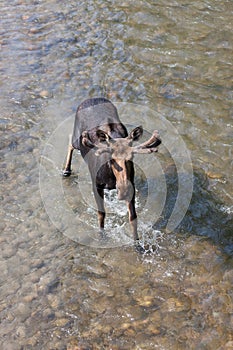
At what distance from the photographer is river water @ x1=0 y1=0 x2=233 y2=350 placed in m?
5.76

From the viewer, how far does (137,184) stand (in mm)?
7875

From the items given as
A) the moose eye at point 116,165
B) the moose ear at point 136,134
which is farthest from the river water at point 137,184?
the moose ear at point 136,134

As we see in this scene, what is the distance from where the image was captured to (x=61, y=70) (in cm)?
1102

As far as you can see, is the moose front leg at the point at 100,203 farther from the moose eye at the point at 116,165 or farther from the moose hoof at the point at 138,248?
the moose eye at the point at 116,165

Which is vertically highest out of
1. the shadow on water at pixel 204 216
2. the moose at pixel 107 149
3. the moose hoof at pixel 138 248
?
the moose at pixel 107 149

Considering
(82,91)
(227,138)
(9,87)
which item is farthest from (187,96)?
(9,87)

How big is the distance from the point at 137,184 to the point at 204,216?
Answer: 4.47ft

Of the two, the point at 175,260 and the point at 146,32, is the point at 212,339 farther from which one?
the point at 146,32

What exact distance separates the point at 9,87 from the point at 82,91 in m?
1.73

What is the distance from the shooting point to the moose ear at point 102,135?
219 inches

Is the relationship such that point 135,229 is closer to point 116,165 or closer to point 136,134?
point 116,165

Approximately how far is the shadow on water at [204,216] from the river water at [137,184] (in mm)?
21

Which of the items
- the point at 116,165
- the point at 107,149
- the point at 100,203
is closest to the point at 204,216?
the point at 100,203

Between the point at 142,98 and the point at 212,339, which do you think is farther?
the point at 142,98
